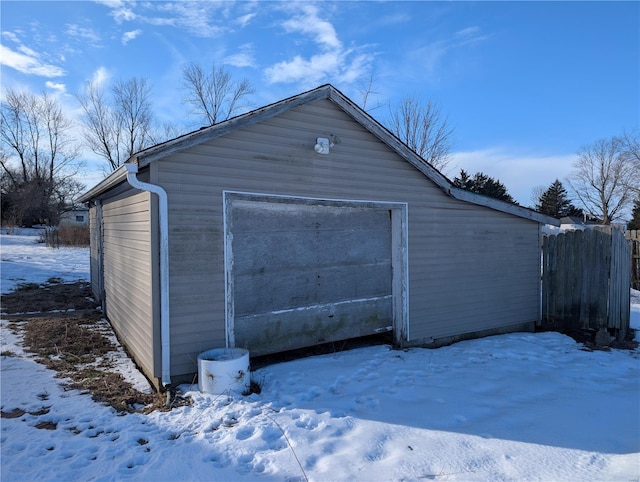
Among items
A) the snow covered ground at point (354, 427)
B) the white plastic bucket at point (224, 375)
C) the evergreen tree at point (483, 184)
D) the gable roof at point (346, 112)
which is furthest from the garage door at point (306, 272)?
the evergreen tree at point (483, 184)

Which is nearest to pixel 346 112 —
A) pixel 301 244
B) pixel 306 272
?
pixel 301 244

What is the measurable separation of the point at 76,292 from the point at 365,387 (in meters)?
9.74

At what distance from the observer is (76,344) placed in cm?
638

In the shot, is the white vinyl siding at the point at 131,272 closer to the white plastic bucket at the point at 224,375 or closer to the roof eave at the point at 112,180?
the roof eave at the point at 112,180

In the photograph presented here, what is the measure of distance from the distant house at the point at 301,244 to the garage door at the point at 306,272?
2 centimetres

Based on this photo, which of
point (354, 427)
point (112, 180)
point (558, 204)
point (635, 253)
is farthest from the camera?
point (558, 204)

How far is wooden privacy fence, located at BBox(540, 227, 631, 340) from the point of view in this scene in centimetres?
720

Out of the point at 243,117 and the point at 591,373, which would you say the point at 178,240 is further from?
the point at 591,373

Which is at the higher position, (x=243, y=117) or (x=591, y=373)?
(x=243, y=117)

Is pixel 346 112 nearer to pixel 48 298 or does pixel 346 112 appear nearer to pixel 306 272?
pixel 306 272

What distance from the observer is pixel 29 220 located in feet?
120

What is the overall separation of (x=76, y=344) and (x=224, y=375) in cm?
355

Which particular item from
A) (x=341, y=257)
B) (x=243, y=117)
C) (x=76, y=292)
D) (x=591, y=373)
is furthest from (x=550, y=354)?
(x=76, y=292)

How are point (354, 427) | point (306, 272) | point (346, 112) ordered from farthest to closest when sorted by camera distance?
point (346, 112) → point (306, 272) → point (354, 427)
